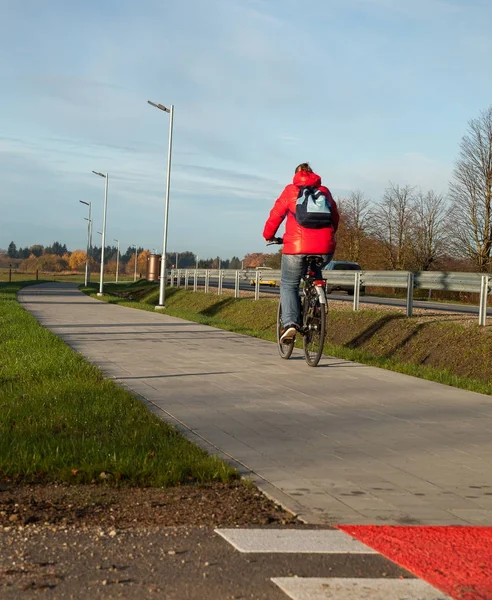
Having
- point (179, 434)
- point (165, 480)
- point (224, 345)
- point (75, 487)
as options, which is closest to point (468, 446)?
point (179, 434)

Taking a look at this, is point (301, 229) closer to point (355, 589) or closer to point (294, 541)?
point (294, 541)

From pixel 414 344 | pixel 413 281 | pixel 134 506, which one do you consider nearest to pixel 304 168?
pixel 414 344

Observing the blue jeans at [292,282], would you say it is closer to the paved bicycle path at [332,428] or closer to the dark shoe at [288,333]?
the dark shoe at [288,333]

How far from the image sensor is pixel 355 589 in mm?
3207

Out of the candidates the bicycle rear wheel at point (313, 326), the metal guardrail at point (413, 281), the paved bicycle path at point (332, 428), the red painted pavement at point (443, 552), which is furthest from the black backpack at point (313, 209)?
the red painted pavement at point (443, 552)

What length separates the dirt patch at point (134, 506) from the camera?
13.1 ft

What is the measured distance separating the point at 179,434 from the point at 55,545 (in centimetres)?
245

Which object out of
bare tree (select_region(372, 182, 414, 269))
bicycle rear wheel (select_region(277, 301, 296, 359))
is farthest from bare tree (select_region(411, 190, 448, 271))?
bicycle rear wheel (select_region(277, 301, 296, 359))

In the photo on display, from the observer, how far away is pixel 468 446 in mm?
6039

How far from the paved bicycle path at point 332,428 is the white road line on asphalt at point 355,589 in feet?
2.66

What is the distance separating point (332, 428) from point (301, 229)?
381cm

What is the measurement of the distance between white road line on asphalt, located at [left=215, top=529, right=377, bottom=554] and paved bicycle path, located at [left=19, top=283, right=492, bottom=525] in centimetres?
26

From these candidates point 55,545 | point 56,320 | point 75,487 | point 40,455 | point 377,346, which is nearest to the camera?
point 55,545

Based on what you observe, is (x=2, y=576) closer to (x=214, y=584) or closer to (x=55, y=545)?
(x=55, y=545)
